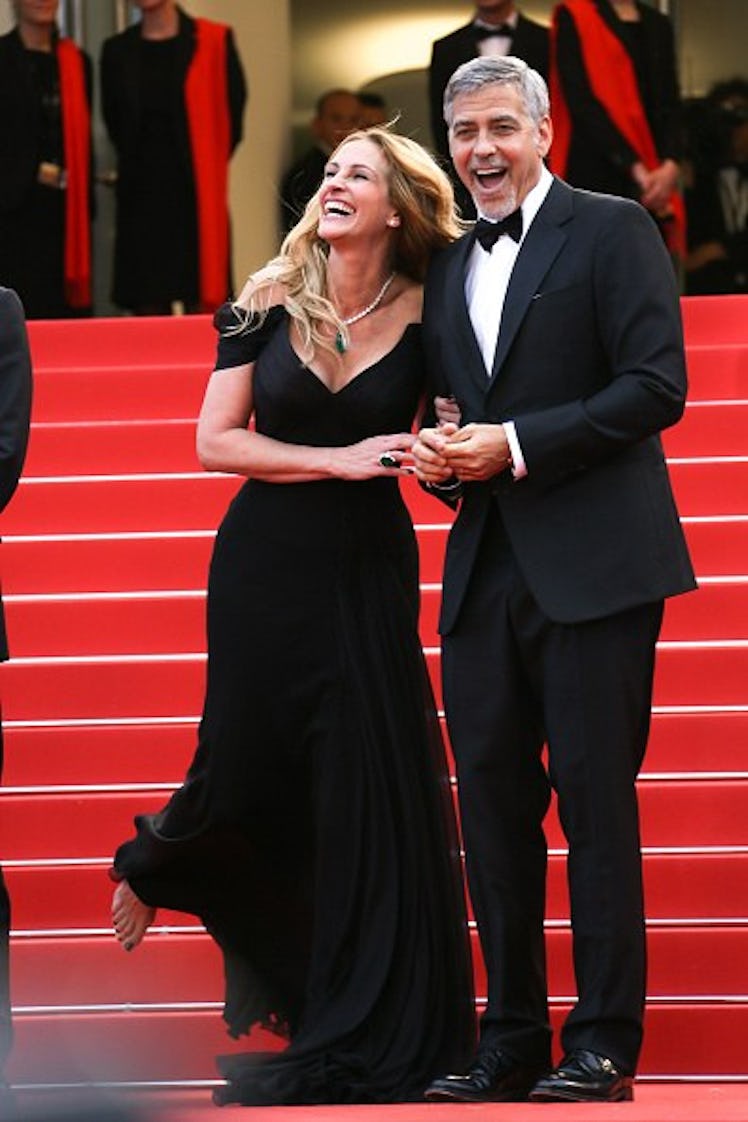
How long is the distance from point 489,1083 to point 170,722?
2385 mm

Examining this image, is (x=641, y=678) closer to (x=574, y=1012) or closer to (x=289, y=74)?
(x=574, y=1012)

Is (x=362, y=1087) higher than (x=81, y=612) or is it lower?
lower

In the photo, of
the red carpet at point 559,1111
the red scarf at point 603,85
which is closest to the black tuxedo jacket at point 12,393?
the red carpet at point 559,1111

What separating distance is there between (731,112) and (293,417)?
29.0ft

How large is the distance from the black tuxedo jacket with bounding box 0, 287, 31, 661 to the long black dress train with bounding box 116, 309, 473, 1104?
386 mm

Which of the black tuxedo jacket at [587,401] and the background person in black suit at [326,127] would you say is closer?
the black tuxedo jacket at [587,401]

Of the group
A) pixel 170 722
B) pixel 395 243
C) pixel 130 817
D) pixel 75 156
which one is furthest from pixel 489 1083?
pixel 75 156

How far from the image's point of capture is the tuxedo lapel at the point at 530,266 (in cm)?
418

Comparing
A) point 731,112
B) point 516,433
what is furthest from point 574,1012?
point 731,112

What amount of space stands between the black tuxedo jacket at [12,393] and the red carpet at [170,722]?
1.02 meters

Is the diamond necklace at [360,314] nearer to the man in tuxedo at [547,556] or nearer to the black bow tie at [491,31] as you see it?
the man in tuxedo at [547,556]

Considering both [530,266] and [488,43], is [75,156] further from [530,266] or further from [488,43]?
[530,266]

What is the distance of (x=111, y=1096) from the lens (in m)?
1.88

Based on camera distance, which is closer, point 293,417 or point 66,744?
point 293,417
